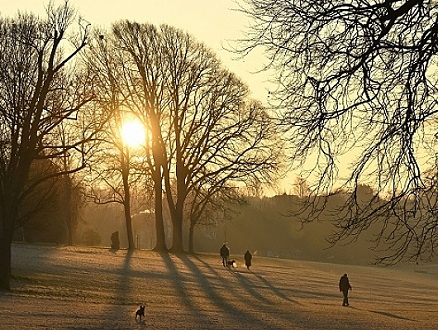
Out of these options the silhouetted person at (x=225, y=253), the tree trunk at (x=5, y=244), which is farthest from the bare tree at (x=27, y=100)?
the silhouetted person at (x=225, y=253)

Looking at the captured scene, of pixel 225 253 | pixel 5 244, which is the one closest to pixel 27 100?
pixel 5 244

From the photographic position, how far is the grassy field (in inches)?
826

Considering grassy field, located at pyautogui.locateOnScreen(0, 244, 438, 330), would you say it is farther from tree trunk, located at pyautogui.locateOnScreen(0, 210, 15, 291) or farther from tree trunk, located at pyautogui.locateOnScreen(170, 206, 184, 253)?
tree trunk, located at pyautogui.locateOnScreen(170, 206, 184, 253)

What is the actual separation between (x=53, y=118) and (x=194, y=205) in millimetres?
32562

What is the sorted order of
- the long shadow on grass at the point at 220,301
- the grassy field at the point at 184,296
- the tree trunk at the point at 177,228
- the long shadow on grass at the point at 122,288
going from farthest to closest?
the tree trunk at the point at 177,228, the long shadow on grass at the point at 220,301, the long shadow on grass at the point at 122,288, the grassy field at the point at 184,296

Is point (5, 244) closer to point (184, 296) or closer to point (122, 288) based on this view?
point (122, 288)

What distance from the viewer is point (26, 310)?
66.2 feet

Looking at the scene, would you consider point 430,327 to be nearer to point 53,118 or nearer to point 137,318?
point 137,318

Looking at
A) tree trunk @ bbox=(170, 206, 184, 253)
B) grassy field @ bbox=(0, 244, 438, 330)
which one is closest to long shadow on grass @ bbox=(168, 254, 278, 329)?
grassy field @ bbox=(0, 244, 438, 330)

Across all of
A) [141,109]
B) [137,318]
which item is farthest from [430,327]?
[141,109]

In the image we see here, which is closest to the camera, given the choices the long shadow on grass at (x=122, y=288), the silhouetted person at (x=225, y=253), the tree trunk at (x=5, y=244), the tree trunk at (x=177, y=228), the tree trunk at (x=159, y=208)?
the long shadow on grass at (x=122, y=288)

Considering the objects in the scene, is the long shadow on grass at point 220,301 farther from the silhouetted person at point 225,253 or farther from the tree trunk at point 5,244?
the tree trunk at point 5,244

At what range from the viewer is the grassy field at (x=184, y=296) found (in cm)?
2097

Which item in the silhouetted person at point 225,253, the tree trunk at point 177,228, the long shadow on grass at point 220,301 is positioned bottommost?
the long shadow on grass at point 220,301
